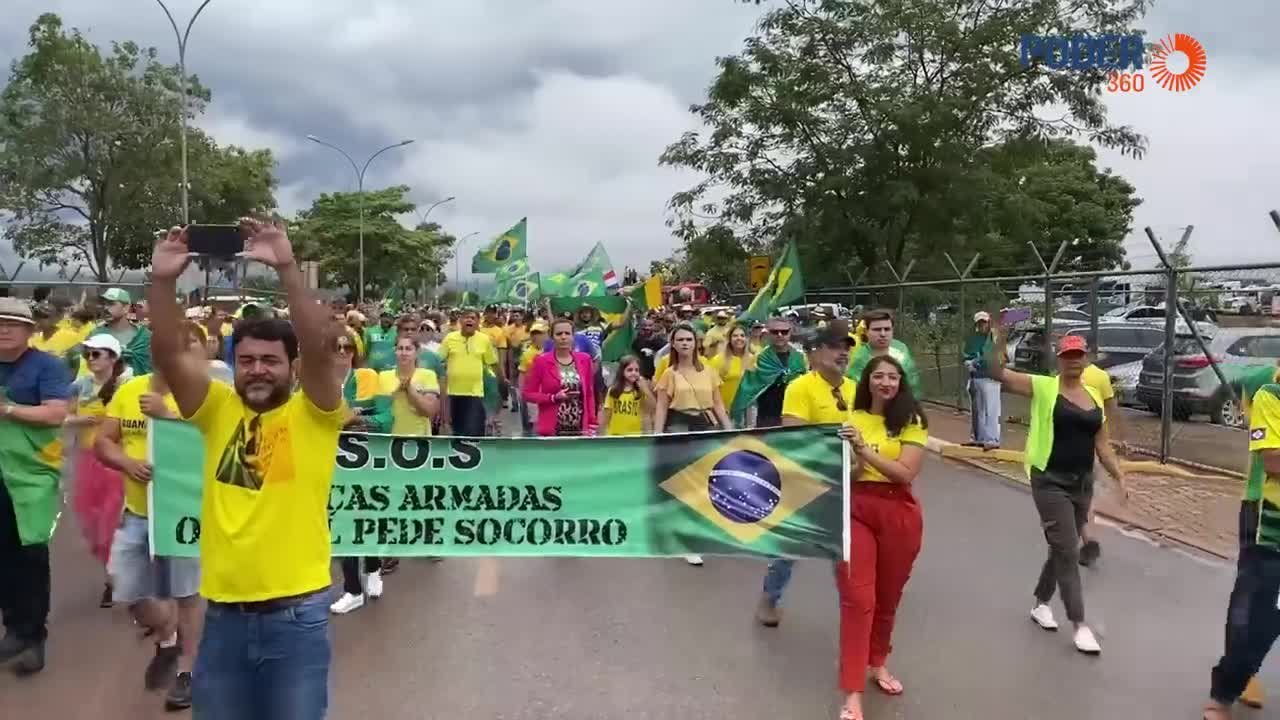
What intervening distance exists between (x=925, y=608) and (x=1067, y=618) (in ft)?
2.62

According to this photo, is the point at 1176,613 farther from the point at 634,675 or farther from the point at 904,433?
the point at 634,675

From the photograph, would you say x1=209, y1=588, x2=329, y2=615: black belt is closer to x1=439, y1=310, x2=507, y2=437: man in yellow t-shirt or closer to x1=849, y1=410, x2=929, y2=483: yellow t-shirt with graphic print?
x1=849, y1=410, x2=929, y2=483: yellow t-shirt with graphic print

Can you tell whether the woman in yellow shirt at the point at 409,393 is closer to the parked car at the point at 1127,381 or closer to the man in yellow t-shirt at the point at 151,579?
the man in yellow t-shirt at the point at 151,579

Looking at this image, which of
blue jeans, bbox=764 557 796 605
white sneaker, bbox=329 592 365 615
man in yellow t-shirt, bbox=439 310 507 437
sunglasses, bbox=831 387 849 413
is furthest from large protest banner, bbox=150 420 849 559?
man in yellow t-shirt, bbox=439 310 507 437

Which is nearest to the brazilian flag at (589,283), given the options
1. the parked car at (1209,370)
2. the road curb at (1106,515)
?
the road curb at (1106,515)

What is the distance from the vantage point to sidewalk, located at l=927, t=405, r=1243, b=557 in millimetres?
8023

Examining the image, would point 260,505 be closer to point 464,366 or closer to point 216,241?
point 216,241

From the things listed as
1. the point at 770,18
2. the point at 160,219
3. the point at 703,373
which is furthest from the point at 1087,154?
the point at 703,373

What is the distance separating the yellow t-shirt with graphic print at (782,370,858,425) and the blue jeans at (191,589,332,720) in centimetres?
285

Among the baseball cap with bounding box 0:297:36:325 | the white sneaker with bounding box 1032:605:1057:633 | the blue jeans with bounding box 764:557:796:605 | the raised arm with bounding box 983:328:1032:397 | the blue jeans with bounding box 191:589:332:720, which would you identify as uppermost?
the baseball cap with bounding box 0:297:36:325

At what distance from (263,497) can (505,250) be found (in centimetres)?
1885

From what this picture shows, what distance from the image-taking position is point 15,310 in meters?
4.79

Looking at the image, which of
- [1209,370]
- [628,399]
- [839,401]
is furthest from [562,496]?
[1209,370]

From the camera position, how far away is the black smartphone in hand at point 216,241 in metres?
2.81
